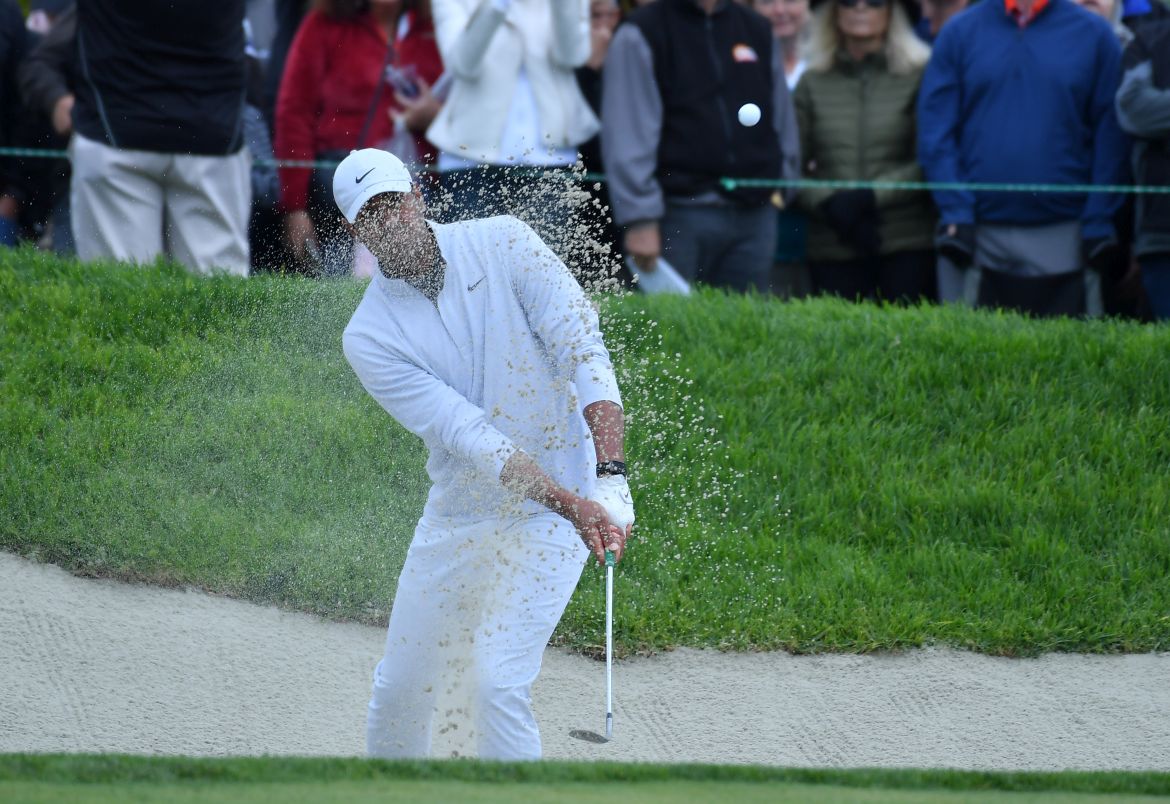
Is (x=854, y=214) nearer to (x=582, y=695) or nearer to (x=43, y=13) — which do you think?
(x=582, y=695)

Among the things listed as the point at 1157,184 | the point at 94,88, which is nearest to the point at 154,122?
the point at 94,88

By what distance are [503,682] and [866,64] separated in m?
5.42

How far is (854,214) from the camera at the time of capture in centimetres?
940

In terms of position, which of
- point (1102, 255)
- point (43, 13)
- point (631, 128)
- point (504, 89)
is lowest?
point (1102, 255)

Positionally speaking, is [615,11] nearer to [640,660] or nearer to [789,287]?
[789,287]

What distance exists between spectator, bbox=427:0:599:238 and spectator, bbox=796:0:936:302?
1.40 m

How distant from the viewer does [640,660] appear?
22.6 feet

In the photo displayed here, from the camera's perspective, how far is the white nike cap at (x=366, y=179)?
16.9ft

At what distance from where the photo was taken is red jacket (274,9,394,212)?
913 cm

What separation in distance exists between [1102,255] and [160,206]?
4.96 metres

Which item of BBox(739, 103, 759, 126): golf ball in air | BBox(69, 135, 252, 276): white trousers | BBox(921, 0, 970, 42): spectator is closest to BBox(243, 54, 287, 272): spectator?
BBox(69, 135, 252, 276): white trousers

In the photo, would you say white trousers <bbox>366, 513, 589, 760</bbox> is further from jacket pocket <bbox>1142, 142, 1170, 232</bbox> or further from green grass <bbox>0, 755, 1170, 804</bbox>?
jacket pocket <bbox>1142, 142, 1170, 232</bbox>

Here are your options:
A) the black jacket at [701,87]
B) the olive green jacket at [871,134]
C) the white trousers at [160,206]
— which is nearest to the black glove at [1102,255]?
the olive green jacket at [871,134]

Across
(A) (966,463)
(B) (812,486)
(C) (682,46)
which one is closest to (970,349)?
(A) (966,463)
